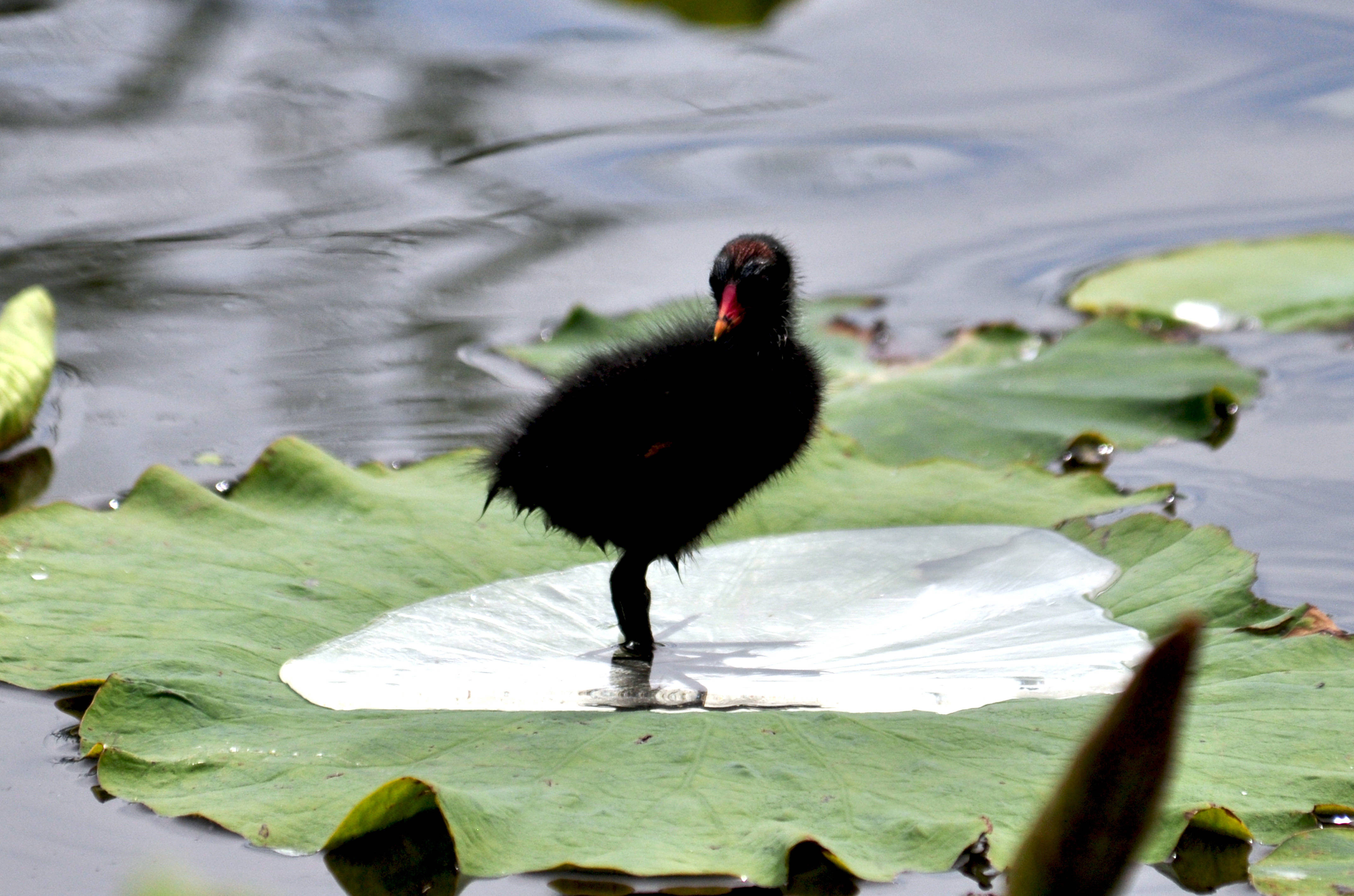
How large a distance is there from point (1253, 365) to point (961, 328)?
79 centimetres

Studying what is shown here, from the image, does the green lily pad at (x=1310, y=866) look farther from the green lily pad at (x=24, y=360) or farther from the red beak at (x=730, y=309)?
the green lily pad at (x=24, y=360)

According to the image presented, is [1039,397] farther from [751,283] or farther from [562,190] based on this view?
[562,190]

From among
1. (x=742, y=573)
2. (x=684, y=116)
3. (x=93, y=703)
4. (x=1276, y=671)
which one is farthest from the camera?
(x=684, y=116)

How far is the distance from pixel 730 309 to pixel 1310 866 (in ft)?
3.65

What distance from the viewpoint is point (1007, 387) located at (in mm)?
3748

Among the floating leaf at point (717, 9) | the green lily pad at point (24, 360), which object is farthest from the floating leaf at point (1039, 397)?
the floating leaf at point (717, 9)

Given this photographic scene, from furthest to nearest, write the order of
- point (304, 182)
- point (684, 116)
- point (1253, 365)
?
1. point (684, 116)
2. point (304, 182)
3. point (1253, 365)

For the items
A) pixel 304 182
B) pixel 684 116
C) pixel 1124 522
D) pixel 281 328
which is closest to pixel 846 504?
pixel 1124 522

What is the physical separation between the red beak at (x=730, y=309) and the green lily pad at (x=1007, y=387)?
859 mm

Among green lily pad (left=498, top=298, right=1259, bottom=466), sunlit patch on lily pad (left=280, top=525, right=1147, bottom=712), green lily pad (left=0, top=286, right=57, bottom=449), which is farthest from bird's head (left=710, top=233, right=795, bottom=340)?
green lily pad (left=0, top=286, right=57, bottom=449)

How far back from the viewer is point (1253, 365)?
405cm

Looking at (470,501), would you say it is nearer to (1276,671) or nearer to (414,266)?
(1276,671)

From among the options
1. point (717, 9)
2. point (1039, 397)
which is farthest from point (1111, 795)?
point (717, 9)

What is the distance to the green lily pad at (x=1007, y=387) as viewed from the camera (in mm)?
3521
